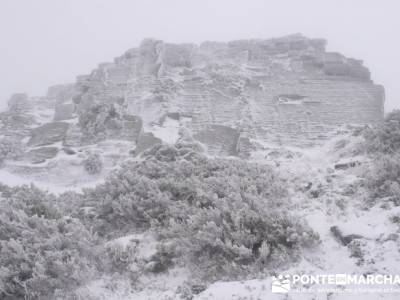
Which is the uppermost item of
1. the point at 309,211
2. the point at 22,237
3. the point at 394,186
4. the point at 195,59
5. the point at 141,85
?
the point at 195,59

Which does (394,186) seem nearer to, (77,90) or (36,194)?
(36,194)

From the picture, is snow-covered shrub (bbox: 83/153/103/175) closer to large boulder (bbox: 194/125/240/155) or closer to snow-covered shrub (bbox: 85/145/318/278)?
snow-covered shrub (bbox: 85/145/318/278)

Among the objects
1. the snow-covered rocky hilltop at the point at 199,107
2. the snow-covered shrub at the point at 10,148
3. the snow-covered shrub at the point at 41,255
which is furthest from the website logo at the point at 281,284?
the snow-covered shrub at the point at 10,148

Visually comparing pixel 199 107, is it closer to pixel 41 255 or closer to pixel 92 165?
pixel 92 165

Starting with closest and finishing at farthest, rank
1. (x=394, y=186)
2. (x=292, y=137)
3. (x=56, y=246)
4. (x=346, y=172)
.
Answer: (x=56, y=246)
(x=394, y=186)
(x=346, y=172)
(x=292, y=137)

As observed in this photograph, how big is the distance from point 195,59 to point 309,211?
Result: 13605 mm

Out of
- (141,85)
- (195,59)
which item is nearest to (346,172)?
(141,85)

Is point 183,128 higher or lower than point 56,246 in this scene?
higher

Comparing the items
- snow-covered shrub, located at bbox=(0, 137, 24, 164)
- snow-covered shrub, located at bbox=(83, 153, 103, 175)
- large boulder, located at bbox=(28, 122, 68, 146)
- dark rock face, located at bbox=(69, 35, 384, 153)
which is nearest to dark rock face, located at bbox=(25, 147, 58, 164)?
snow-covered shrub, located at bbox=(0, 137, 24, 164)

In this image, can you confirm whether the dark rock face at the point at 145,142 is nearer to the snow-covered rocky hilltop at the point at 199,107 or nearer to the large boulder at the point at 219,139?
the snow-covered rocky hilltop at the point at 199,107

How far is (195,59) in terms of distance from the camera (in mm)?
19859

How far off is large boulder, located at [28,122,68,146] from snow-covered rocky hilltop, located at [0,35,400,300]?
0.06 metres

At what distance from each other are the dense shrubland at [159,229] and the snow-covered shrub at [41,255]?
0.05ft

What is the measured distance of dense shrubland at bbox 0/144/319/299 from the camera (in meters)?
5.99
